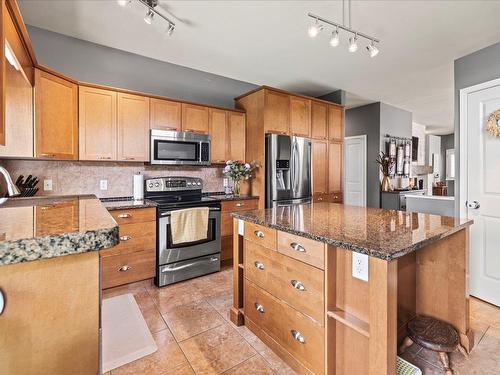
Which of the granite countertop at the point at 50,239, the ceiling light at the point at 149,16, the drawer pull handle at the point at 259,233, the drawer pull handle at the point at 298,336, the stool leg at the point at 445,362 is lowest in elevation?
the stool leg at the point at 445,362

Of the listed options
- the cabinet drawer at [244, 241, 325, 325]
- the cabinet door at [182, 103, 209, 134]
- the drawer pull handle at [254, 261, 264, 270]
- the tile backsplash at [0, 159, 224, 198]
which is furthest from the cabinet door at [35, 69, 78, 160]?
the drawer pull handle at [254, 261, 264, 270]

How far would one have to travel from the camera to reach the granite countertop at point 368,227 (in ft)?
3.94

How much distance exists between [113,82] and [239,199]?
214 cm

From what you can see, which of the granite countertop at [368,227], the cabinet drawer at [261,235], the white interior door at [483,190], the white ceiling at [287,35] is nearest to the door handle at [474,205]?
the white interior door at [483,190]

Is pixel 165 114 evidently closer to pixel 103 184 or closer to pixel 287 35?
pixel 103 184

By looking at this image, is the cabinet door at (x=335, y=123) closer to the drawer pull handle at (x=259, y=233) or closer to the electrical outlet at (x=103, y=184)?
the drawer pull handle at (x=259, y=233)

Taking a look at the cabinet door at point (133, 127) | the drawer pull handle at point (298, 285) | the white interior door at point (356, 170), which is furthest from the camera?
the white interior door at point (356, 170)

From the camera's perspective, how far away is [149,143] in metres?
3.16

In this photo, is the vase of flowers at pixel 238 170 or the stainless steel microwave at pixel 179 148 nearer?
the stainless steel microwave at pixel 179 148

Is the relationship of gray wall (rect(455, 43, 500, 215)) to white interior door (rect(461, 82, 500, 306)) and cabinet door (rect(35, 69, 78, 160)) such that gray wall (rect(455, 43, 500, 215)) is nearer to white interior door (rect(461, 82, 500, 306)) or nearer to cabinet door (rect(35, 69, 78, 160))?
white interior door (rect(461, 82, 500, 306))

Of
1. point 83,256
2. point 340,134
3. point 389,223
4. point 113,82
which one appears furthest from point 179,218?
point 340,134

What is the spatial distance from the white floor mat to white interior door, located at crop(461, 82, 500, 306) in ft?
10.5

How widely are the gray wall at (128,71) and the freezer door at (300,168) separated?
1267 mm

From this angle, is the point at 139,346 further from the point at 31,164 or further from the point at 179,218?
the point at 31,164
